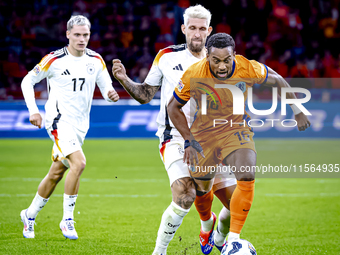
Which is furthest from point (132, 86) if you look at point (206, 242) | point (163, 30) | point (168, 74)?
point (163, 30)

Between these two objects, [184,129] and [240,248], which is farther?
[184,129]

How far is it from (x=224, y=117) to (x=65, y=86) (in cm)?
236

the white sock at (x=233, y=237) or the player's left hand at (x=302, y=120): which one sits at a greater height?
the player's left hand at (x=302, y=120)

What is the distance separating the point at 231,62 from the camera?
3752mm

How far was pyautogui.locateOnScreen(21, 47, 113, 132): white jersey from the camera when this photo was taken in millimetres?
5574

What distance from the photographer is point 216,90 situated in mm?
4008

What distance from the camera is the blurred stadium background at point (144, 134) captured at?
5.29 meters

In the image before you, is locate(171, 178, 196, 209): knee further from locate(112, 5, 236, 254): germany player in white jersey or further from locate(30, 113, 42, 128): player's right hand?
locate(30, 113, 42, 128): player's right hand

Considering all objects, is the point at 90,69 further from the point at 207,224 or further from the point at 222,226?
the point at 222,226

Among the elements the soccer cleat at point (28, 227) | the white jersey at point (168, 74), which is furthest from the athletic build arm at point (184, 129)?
the soccer cleat at point (28, 227)

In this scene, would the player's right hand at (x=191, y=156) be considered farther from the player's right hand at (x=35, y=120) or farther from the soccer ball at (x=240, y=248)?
the player's right hand at (x=35, y=120)

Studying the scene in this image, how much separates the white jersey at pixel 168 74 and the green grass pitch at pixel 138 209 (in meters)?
1.24

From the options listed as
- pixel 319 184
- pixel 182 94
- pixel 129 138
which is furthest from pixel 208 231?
pixel 129 138

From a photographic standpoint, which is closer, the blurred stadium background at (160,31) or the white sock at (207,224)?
the white sock at (207,224)
